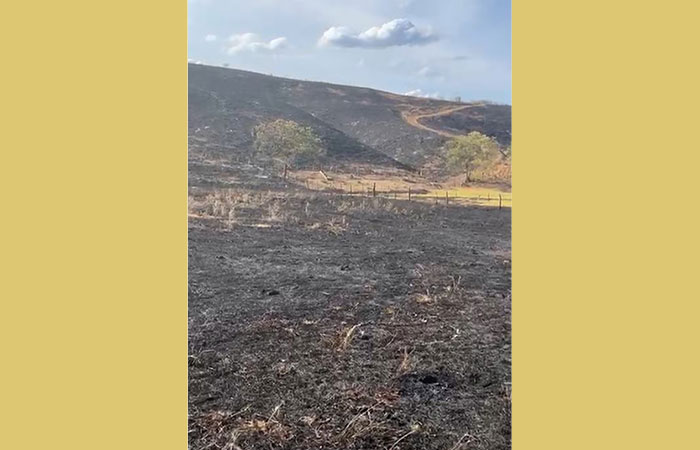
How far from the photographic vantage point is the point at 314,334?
4691 millimetres

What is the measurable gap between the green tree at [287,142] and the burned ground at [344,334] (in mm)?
760

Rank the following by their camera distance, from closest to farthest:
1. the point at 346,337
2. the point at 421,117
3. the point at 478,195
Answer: the point at 346,337 → the point at 478,195 → the point at 421,117

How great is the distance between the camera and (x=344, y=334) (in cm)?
469

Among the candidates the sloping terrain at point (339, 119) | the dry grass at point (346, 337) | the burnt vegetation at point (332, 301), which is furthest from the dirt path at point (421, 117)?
the dry grass at point (346, 337)

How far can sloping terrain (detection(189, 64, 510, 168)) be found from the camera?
7555 mm

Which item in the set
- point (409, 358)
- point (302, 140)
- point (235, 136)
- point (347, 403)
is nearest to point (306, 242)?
point (302, 140)

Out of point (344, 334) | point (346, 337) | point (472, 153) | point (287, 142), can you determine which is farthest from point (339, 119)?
point (346, 337)

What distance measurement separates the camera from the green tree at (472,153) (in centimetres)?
748

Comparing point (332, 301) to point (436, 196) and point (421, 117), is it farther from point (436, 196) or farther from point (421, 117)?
point (421, 117)

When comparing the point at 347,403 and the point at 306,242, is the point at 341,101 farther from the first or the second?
the point at 347,403

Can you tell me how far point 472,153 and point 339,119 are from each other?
268 cm

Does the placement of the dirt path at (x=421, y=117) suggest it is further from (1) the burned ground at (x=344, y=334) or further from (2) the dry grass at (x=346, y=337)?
(2) the dry grass at (x=346, y=337)

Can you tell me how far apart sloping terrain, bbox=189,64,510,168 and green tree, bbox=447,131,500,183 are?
0.58 ft

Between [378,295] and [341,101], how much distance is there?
12.5ft
